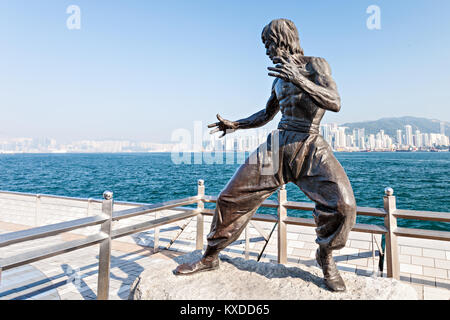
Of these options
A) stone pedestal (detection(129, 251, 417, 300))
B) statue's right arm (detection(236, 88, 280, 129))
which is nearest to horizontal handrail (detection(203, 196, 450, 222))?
stone pedestal (detection(129, 251, 417, 300))

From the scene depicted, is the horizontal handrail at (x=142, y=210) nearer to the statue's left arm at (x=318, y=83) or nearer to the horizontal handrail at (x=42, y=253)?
the horizontal handrail at (x=42, y=253)

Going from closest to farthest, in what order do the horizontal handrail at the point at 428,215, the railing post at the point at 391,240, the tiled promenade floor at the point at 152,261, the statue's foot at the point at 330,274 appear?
the statue's foot at the point at 330,274 < the horizontal handrail at the point at 428,215 < the railing post at the point at 391,240 < the tiled promenade floor at the point at 152,261

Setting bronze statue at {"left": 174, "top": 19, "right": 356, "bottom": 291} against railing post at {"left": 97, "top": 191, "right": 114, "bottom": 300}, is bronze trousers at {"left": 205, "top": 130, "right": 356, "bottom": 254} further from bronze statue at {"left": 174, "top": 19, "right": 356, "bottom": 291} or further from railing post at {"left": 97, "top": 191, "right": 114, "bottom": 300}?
railing post at {"left": 97, "top": 191, "right": 114, "bottom": 300}

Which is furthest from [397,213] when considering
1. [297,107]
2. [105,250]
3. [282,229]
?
[105,250]

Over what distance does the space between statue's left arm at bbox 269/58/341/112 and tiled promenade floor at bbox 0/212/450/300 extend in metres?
1.70

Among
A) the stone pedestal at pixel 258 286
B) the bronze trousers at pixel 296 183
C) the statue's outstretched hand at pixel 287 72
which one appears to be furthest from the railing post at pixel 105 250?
the statue's outstretched hand at pixel 287 72

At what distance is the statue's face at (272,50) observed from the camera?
7.71ft

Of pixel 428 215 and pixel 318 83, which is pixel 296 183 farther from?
pixel 428 215

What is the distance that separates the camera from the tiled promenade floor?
11.7 ft

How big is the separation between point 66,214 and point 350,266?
6.45 metres

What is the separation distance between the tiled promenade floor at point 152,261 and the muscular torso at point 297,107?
4.86ft

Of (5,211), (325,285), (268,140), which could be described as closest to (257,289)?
(325,285)

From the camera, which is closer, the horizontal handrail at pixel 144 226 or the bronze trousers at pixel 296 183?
the bronze trousers at pixel 296 183
